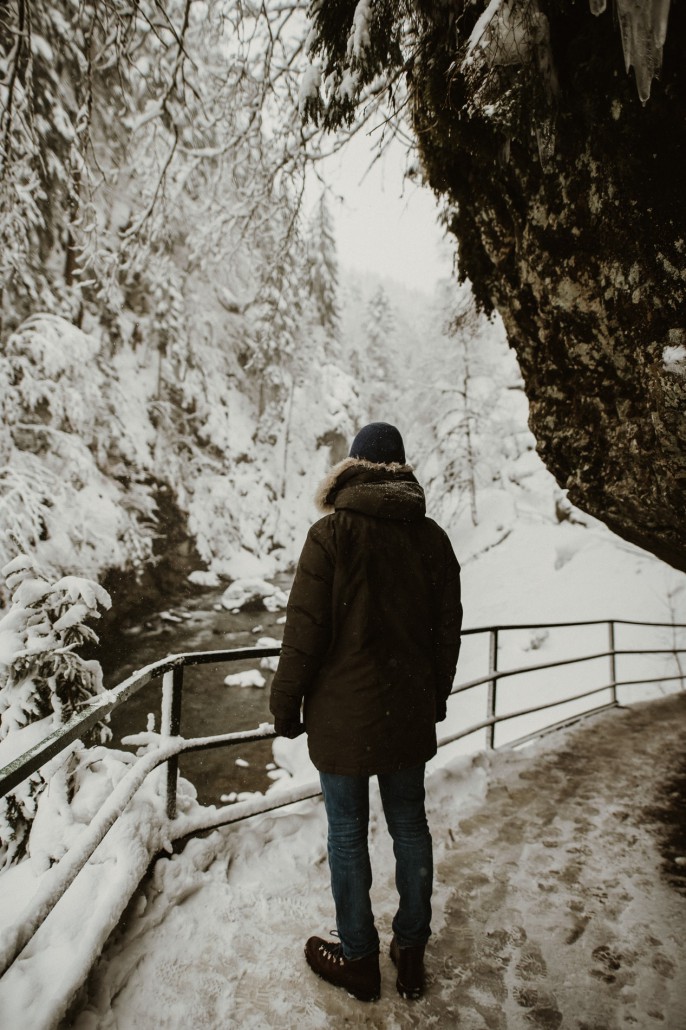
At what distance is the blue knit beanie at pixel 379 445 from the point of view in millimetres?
2000

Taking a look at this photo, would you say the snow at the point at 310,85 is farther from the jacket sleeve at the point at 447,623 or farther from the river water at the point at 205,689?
the river water at the point at 205,689

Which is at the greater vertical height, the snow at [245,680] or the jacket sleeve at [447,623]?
the jacket sleeve at [447,623]

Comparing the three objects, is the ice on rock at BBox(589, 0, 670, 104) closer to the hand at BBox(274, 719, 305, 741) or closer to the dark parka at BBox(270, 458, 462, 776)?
the dark parka at BBox(270, 458, 462, 776)

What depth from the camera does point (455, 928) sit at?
7.52 feet

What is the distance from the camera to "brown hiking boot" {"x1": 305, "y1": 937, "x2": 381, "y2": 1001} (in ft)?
6.08

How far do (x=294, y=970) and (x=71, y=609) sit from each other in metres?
2.34

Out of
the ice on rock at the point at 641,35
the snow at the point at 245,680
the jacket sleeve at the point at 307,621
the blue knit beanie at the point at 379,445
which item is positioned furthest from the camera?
the snow at the point at 245,680

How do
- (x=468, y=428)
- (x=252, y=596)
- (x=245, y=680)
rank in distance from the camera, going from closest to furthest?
1. (x=245, y=680)
2. (x=252, y=596)
3. (x=468, y=428)

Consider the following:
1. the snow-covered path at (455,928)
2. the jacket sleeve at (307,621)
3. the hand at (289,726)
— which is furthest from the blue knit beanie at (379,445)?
the snow-covered path at (455,928)

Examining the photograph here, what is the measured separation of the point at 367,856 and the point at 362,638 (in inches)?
35.8

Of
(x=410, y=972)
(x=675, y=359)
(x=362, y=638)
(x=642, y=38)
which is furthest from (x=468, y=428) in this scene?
(x=410, y=972)

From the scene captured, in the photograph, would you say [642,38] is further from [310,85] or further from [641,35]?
[310,85]

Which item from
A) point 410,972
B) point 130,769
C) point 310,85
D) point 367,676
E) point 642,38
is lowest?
point 410,972

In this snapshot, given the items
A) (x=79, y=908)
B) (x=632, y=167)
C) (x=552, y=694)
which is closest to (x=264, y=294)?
(x=632, y=167)
